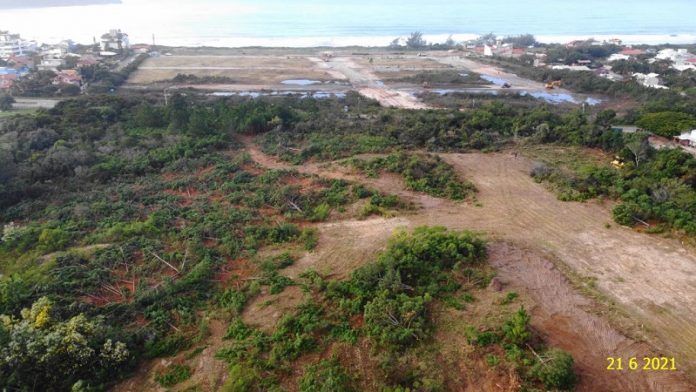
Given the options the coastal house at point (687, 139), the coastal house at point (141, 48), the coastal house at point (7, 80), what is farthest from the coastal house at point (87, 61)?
the coastal house at point (687, 139)

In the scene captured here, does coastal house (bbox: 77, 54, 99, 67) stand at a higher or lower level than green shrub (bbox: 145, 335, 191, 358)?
higher

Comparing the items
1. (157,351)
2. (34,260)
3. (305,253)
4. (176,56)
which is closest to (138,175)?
(34,260)

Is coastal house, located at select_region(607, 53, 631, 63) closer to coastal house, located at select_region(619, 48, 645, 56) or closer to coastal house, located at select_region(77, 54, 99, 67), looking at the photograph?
coastal house, located at select_region(619, 48, 645, 56)

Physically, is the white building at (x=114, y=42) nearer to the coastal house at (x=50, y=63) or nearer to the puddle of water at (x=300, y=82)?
the coastal house at (x=50, y=63)

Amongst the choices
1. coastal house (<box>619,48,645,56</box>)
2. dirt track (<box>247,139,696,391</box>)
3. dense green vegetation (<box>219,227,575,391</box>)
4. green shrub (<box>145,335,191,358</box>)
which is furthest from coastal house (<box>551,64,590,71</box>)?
green shrub (<box>145,335,191,358</box>)

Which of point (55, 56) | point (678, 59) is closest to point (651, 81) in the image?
point (678, 59)

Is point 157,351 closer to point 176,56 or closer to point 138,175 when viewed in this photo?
point 138,175
